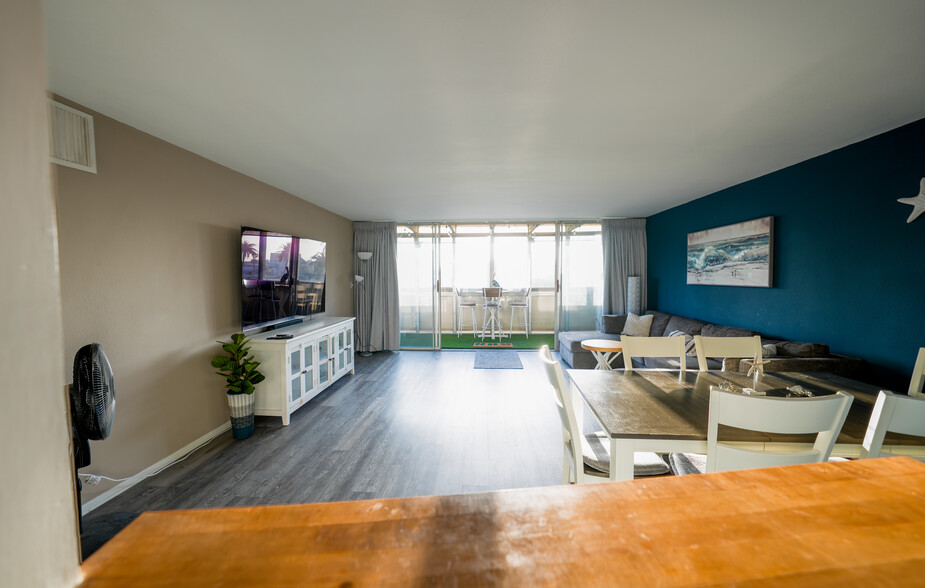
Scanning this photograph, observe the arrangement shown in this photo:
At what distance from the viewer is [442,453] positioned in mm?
2904

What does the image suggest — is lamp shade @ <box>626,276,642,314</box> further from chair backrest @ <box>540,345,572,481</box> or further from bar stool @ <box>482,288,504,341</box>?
chair backrest @ <box>540,345,572,481</box>

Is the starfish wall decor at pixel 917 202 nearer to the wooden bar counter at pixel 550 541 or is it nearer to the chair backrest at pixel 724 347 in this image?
the chair backrest at pixel 724 347

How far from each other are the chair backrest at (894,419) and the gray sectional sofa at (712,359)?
1.47 meters

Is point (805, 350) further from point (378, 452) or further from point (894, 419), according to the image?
point (378, 452)

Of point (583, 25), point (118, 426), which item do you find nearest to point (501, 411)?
point (118, 426)

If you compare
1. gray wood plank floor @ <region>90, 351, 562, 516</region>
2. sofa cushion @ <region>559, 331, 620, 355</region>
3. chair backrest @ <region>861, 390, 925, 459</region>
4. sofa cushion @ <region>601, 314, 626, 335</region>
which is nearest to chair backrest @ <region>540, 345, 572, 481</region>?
gray wood plank floor @ <region>90, 351, 562, 516</region>

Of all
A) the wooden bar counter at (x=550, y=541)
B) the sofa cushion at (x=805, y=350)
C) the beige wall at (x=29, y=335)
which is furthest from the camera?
the sofa cushion at (x=805, y=350)

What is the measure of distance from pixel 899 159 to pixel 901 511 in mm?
3582

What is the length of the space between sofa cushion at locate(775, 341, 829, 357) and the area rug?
3017 mm

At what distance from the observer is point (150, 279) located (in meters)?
2.60

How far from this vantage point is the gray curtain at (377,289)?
6.59 meters

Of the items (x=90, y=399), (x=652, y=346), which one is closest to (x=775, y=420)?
(x=652, y=346)

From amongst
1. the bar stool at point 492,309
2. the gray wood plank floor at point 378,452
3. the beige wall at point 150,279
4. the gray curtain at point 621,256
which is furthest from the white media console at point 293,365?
the gray curtain at point 621,256

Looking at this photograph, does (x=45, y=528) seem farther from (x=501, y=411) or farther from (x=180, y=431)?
(x=501, y=411)
